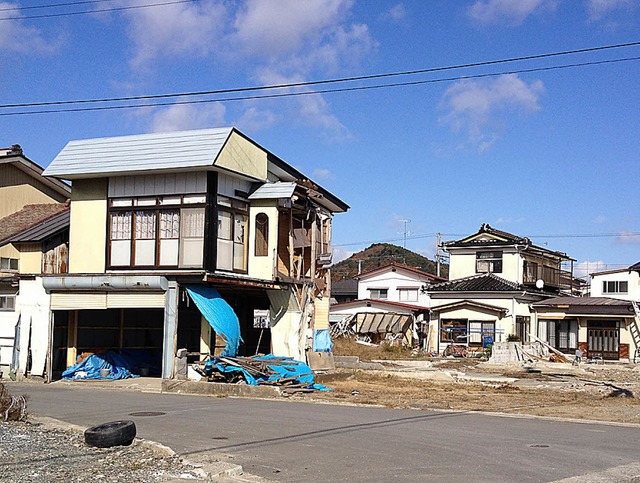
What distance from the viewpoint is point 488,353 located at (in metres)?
46.2

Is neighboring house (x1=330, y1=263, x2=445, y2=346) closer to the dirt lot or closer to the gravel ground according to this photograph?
the dirt lot

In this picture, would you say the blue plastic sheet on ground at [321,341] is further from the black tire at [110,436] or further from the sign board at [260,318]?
the black tire at [110,436]

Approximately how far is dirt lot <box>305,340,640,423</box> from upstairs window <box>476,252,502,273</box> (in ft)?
53.7

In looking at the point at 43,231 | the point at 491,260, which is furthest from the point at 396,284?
the point at 43,231

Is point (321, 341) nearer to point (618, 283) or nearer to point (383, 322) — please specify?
point (383, 322)

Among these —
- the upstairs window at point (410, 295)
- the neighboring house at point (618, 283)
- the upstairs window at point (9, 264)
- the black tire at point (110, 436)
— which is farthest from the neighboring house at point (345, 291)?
the black tire at point (110, 436)

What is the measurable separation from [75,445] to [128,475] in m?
2.50

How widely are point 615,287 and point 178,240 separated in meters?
36.7

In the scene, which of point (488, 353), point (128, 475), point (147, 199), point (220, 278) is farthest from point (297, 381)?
point (488, 353)

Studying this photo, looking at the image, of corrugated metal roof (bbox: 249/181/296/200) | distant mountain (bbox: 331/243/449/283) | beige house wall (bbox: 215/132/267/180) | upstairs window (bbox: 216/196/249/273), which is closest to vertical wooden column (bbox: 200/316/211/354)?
upstairs window (bbox: 216/196/249/273)

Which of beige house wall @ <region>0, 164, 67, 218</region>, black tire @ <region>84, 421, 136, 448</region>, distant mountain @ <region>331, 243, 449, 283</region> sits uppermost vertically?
distant mountain @ <region>331, 243, 449, 283</region>

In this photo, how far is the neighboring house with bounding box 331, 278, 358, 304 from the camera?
73312 millimetres

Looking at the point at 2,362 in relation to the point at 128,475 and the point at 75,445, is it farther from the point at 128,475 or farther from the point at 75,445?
the point at 128,475

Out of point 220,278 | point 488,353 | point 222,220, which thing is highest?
point 222,220
